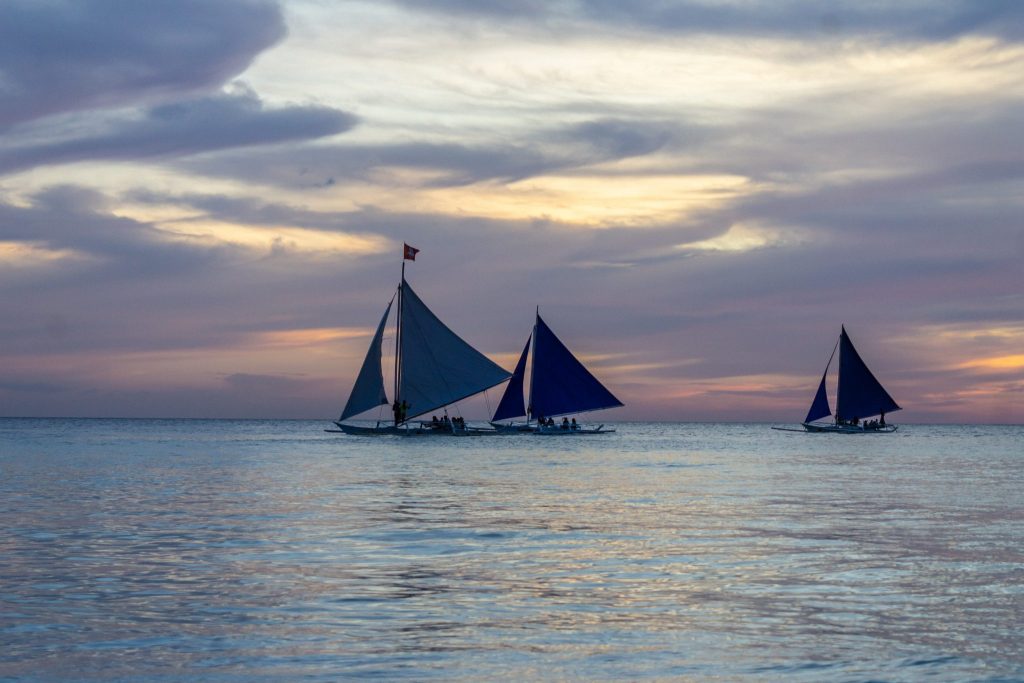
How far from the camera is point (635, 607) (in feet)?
55.5

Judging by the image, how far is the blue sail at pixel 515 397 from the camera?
323ft

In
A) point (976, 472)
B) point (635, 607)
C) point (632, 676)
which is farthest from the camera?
point (976, 472)

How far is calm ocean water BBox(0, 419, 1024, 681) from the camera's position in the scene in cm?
1354

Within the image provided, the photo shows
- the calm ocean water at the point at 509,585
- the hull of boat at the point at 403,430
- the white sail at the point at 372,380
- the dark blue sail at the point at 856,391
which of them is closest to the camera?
the calm ocean water at the point at 509,585

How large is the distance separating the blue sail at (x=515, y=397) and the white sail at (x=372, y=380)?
51.5ft

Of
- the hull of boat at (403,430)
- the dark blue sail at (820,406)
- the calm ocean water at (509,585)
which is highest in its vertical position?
the dark blue sail at (820,406)

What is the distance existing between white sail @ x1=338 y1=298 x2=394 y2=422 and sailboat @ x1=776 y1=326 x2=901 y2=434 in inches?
1948

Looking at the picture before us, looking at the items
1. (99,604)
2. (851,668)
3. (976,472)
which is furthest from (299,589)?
(976,472)

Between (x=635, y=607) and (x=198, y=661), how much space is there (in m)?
6.53

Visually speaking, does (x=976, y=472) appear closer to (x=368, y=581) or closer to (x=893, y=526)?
(x=893, y=526)

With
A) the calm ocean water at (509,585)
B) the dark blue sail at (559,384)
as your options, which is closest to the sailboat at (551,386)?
the dark blue sail at (559,384)

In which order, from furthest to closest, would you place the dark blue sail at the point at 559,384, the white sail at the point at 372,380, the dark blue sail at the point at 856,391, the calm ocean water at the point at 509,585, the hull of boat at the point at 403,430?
the dark blue sail at the point at 856,391 → the dark blue sail at the point at 559,384 → the hull of boat at the point at 403,430 → the white sail at the point at 372,380 → the calm ocean water at the point at 509,585

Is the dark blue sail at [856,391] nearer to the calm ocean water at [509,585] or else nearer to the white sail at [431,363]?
the white sail at [431,363]

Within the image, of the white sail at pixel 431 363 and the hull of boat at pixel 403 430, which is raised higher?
the white sail at pixel 431 363
